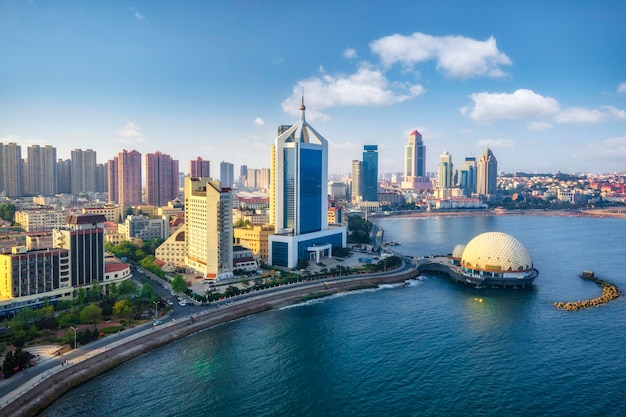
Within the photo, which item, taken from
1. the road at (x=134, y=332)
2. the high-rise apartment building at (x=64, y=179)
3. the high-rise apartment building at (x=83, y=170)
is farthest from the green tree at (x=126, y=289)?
the high-rise apartment building at (x=64, y=179)

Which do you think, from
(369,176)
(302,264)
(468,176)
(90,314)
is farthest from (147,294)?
(468,176)

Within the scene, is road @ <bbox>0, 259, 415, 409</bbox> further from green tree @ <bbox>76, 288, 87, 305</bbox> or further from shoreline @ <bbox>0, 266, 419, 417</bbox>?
green tree @ <bbox>76, 288, 87, 305</bbox>

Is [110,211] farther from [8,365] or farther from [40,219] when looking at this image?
[8,365]

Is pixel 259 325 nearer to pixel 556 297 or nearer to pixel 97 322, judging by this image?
pixel 97 322

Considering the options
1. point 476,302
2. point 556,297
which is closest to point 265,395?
point 476,302

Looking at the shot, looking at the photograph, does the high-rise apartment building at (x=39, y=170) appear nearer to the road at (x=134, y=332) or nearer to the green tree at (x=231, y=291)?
the road at (x=134, y=332)

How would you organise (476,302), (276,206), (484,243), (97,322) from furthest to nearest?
1. (276,206)
2. (484,243)
3. (476,302)
4. (97,322)
